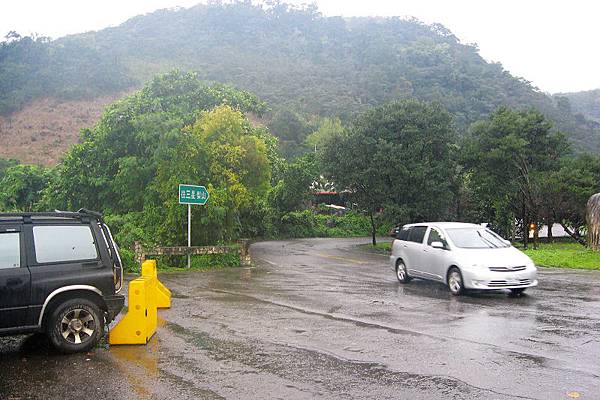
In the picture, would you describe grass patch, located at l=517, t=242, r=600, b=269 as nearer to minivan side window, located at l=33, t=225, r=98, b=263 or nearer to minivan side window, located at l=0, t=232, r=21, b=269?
minivan side window, located at l=33, t=225, r=98, b=263

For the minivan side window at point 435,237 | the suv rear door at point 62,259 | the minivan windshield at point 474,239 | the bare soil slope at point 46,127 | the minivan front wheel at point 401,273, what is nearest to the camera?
the suv rear door at point 62,259

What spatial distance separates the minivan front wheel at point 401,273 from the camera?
50.0ft

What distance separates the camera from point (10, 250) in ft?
23.3

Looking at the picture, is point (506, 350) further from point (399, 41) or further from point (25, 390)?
point (399, 41)

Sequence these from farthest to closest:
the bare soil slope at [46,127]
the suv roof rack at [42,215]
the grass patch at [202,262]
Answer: the bare soil slope at [46,127]
the grass patch at [202,262]
the suv roof rack at [42,215]

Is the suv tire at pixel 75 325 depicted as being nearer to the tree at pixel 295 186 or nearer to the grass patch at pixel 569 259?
the grass patch at pixel 569 259

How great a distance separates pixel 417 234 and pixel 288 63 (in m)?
126

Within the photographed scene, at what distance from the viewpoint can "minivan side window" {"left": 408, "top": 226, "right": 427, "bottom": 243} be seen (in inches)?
581

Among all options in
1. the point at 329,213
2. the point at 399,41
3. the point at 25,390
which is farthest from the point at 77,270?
the point at 399,41

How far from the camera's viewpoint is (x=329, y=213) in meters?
57.2

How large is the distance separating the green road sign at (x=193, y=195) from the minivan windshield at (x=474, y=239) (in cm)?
872

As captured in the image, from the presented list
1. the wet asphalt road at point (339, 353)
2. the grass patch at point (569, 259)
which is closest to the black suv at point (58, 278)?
the wet asphalt road at point (339, 353)

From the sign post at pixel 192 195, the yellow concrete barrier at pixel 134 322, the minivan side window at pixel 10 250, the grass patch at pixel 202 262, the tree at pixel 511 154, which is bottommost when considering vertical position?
the grass patch at pixel 202 262

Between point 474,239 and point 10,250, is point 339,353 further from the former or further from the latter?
point 474,239
